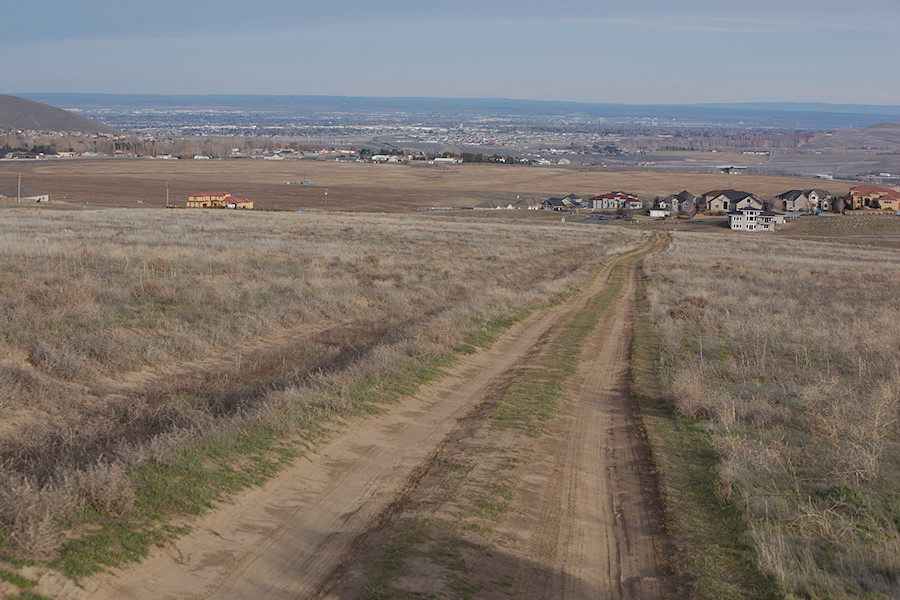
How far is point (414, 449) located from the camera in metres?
9.04

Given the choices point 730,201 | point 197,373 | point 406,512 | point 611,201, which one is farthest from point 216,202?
point 406,512

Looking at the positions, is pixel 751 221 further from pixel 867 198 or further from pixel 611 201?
pixel 867 198

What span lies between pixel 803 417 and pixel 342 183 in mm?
139749

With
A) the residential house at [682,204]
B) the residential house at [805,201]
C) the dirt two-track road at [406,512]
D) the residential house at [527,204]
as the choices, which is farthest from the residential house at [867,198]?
the dirt two-track road at [406,512]

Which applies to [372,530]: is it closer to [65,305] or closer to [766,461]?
[766,461]

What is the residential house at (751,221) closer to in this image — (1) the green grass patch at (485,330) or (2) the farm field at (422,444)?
(2) the farm field at (422,444)

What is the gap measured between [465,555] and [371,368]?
6.00 metres

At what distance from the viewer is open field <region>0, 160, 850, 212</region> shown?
107562 mm

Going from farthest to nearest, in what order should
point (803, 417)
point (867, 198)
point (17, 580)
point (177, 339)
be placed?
point (867, 198) → point (177, 339) → point (803, 417) → point (17, 580)

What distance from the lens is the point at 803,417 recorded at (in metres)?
10.7

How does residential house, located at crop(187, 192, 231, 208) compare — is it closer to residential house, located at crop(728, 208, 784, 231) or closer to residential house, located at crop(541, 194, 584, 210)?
residential house, located at crop(541, 194, 584, 210)

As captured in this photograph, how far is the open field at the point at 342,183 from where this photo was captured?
10756 cm

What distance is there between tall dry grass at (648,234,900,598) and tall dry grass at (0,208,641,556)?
4990 mm

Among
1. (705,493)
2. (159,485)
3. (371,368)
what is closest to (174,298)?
(371,368)
